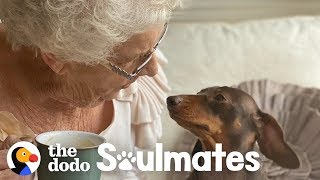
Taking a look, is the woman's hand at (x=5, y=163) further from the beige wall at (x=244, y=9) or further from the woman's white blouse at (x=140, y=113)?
the beige wall at (x=244, y=9)

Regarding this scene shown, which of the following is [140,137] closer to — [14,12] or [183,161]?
[183,161]

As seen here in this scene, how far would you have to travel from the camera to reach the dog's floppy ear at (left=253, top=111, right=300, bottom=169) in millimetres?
946

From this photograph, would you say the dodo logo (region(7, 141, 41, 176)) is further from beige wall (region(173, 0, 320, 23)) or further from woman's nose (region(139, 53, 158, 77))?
beige wall (region(173, 0, 320, 23))

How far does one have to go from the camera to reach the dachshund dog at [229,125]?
0.92 m

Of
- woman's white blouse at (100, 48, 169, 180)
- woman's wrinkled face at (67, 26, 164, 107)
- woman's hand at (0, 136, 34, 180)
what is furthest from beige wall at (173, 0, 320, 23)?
woman's hand at (0, 136, 34, 180)

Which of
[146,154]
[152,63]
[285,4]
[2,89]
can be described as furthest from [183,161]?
[285,4]

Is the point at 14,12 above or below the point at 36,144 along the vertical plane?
above

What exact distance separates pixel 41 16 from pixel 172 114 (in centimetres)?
27

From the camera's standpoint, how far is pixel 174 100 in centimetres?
95

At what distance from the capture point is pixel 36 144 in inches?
32.1

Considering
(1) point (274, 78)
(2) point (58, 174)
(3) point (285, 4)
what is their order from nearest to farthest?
(2) point (58, 174) < (1) point (274, 78) < (3) point (285, 4)

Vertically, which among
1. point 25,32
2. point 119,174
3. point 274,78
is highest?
point 25,32

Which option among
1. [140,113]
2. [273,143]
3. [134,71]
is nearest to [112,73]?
[134,71]

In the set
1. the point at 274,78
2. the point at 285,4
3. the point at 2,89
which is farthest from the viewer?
the point at 285,4
